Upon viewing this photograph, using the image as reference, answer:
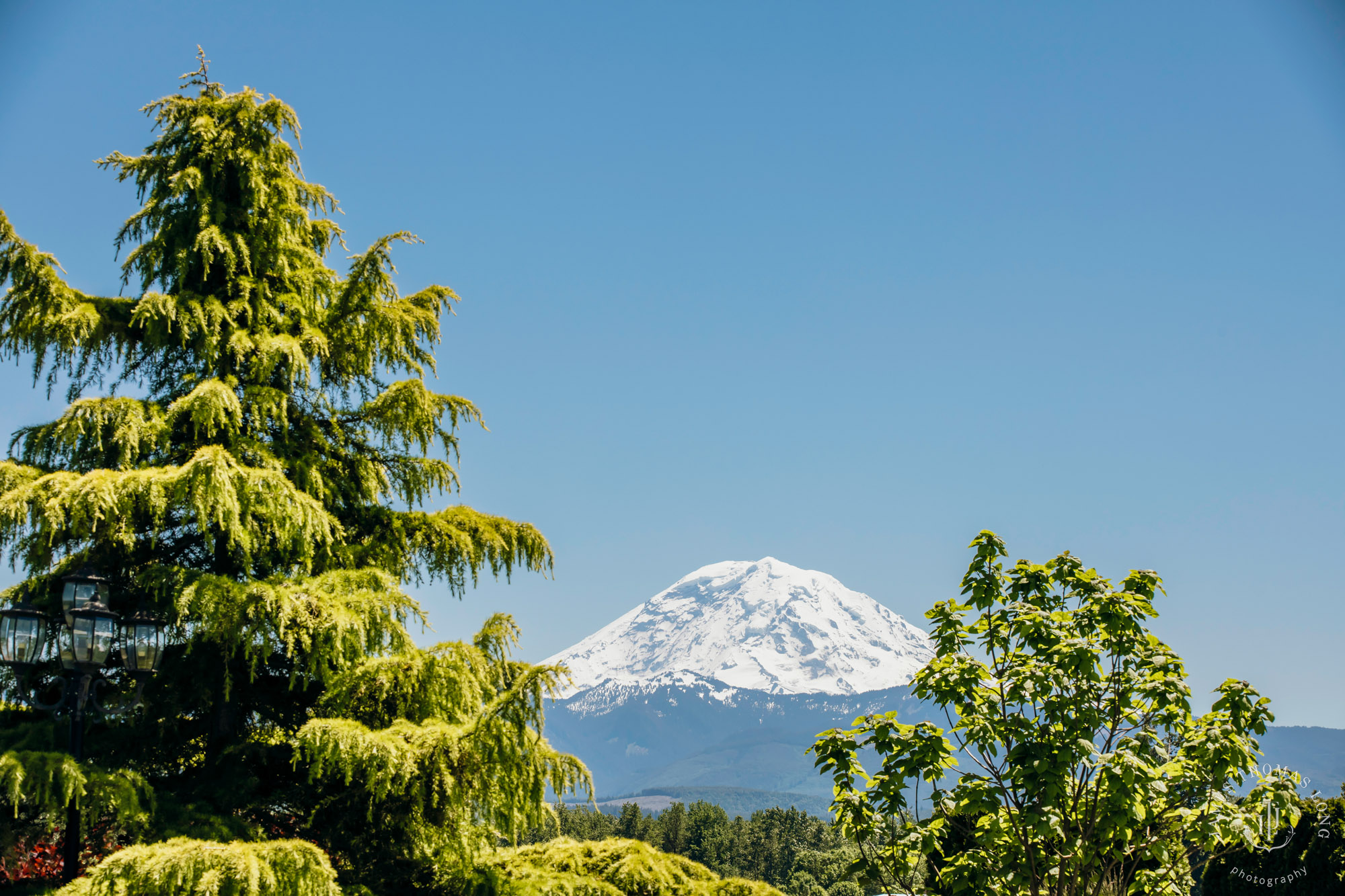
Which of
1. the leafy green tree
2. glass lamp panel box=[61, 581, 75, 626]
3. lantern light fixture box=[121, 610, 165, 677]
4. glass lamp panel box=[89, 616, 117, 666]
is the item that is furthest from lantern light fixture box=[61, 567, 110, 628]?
the leafy green tree

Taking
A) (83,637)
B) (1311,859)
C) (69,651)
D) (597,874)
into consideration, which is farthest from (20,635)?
(1311,859)

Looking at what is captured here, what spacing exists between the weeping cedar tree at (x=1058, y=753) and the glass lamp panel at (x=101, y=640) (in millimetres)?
5498

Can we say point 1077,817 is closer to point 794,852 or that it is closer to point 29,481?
point 29,481

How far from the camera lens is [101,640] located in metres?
6.78

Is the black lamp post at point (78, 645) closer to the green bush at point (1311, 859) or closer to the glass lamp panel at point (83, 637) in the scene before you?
the glass lamp panel at point (83, 637)

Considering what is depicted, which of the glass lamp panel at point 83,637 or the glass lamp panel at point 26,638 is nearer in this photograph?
the glass lamp panel at point 83,637

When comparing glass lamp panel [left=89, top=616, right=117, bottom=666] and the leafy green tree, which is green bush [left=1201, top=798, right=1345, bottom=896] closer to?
glass lamp panel [left=89, top=616, right=117, bottom=666]

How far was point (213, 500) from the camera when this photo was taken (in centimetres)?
748

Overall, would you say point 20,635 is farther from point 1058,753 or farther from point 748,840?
point 748,840

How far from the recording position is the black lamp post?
6719 millimetres

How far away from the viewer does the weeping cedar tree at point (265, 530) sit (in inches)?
290

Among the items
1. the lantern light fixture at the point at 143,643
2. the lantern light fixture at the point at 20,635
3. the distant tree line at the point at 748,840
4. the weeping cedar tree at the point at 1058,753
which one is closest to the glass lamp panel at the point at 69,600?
the lantern light fixture at the point at 20,635

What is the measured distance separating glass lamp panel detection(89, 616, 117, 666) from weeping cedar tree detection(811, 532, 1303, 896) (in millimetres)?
5498

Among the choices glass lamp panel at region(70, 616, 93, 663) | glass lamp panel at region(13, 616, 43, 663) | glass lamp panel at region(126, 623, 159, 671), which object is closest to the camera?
glass lamp panel at region(70, 616, 93, 663)
